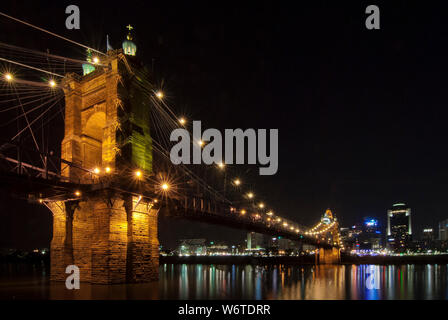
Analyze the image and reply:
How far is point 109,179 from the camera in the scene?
74.6 feet

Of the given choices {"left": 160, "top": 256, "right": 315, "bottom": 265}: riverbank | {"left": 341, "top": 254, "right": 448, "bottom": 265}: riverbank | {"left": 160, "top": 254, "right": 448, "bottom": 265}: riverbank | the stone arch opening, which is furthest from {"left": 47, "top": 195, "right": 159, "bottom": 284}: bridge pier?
{"left": 160, "top": 256, "right": 315, "bottom": 265}: riverbank

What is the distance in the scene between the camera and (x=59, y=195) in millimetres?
22812

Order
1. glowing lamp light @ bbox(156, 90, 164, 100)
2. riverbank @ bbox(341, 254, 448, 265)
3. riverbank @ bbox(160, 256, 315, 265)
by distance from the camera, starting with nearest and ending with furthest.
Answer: glowing lamp light @ bbox(156, 90, 164, 100)
riverbank @ bbox(341, 254, 448, 265)
riverbank @ bbox(160, 256, 315, 265)

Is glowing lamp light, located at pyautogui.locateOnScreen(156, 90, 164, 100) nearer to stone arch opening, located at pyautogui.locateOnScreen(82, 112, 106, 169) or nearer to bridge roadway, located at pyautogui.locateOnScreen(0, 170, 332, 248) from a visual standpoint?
stone arch opening, located at pyautogui.locateOnScreen(82, 112, 106, 169)

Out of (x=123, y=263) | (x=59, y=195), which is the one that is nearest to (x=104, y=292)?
(x=123, y=263)

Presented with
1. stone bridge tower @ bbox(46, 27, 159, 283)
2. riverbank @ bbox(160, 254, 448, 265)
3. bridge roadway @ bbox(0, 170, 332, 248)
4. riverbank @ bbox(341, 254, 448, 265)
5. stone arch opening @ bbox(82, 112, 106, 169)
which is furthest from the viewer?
riverbank @ bbox(160, 254, 448, 265)

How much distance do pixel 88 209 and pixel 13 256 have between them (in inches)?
5436

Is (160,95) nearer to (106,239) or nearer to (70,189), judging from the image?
(70,189)

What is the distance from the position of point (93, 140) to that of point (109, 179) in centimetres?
571

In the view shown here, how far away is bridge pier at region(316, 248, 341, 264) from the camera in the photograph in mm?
81000

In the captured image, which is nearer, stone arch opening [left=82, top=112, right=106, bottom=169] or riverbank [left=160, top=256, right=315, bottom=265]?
stone arch opening [left=82, top=112, right=106, bottom=169]

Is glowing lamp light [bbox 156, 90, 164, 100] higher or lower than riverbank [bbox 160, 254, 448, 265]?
higher

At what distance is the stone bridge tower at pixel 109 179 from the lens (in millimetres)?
22172
